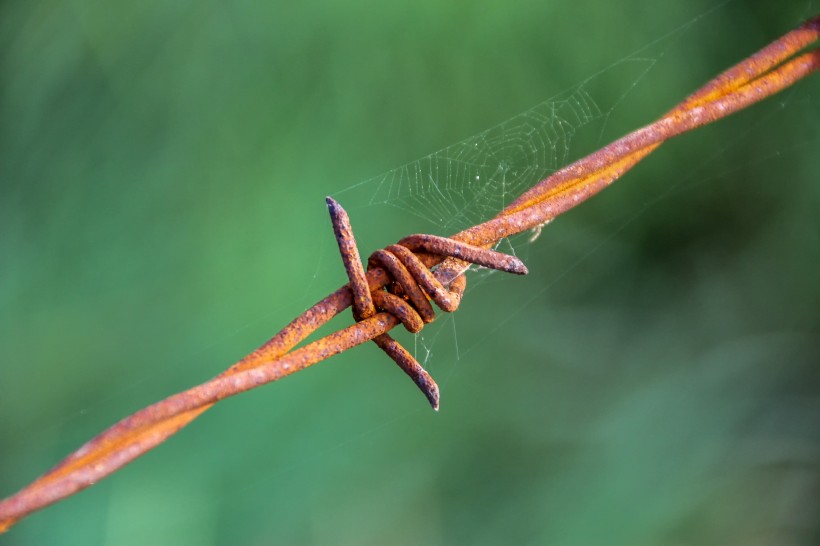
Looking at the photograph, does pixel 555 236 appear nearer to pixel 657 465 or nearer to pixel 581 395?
pixel 581 395

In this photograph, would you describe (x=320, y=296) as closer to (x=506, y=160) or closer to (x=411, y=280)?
(x=506, y=160)

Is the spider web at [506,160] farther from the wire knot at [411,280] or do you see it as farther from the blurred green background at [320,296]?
the wire knot at [411,280]

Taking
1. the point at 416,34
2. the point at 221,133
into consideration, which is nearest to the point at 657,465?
the point at 416,34

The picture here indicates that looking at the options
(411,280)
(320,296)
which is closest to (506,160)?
(320,296)

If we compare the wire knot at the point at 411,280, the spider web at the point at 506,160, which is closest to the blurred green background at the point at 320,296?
the spider web at the point at 506,160

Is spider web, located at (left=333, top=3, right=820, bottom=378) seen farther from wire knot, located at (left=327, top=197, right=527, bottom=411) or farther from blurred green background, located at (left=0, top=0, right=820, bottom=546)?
wire knot, located at (left=327, top=197, right=527, bottom=411)
